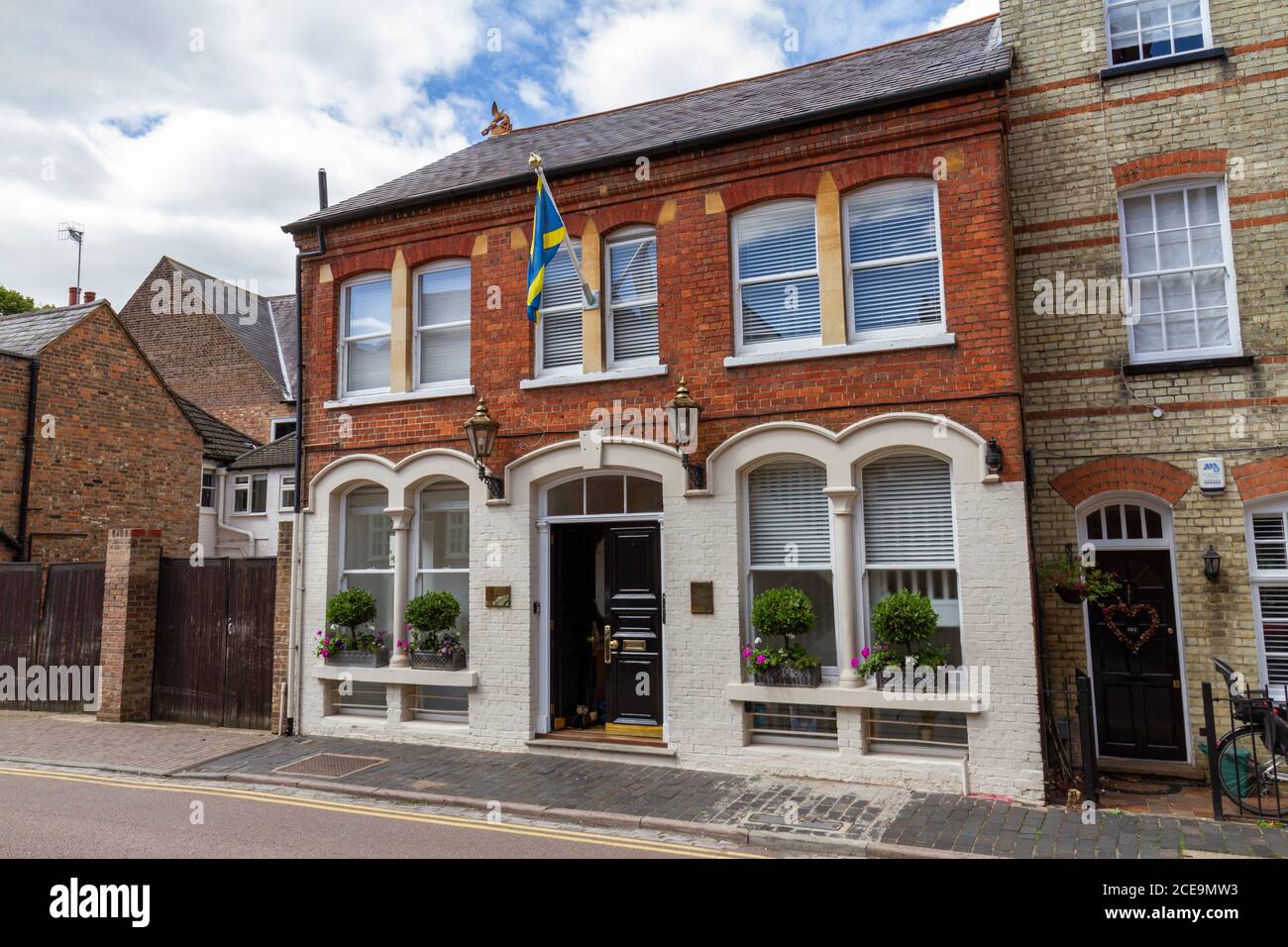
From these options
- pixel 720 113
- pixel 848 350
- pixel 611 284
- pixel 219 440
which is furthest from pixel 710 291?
pixel 219 440

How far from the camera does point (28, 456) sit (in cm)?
1705

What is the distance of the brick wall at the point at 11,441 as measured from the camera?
1662 cm

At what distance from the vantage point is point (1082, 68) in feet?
32.5

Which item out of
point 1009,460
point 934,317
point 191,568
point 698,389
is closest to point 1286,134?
point 934,317

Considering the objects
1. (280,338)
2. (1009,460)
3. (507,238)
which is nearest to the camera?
(1009,460)

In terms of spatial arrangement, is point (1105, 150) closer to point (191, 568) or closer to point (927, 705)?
point (927, 705)

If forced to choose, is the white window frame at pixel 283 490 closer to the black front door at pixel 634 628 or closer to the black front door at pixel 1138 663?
the black front door at pixel 634 628

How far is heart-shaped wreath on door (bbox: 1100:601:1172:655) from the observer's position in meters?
9.19

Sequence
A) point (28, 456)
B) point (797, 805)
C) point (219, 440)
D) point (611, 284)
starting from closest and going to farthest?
point (797, 805), point (611, 284), point (28, 456), point (219, 440)

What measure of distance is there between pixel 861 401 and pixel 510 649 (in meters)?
5.04

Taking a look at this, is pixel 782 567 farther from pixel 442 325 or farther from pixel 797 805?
pixel 442 325

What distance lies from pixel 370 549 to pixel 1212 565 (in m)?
10.1

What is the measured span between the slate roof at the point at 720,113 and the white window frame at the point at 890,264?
2.80 feet

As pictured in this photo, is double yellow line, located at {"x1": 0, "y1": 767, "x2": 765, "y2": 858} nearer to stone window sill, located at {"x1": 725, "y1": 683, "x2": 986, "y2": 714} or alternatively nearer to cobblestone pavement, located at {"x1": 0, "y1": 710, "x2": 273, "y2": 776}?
cobblestone pavement, located at {"x1": 0, "y1": 710, "x2": 273, "y2": 776}
